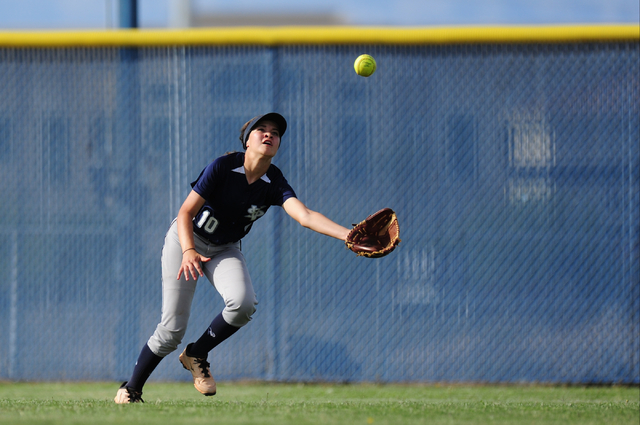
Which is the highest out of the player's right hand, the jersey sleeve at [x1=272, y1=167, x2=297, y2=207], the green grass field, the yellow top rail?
the yellow top rail

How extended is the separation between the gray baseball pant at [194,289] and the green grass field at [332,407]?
355 mm

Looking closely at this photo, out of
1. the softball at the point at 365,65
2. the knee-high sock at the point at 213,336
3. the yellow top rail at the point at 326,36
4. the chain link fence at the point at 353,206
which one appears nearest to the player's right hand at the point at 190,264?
the knee-high sock at the point at 213,336

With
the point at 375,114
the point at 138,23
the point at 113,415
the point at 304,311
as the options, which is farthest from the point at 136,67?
the point at 113,415

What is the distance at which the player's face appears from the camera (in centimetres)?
349

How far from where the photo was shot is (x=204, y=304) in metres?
5.20

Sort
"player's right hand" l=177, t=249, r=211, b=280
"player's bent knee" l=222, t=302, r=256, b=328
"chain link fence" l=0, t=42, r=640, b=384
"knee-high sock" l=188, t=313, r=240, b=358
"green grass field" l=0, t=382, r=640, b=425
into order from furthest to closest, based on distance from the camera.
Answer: "chain link fence" l=0, t=42, r=640, b=384 → "knee-high sock" l=188, t=313, r=240, b=358 → "player's bent knee" l=222, t=302, r=256, b=328 → "player's right hand" l=177, t=249, r=211, b=280 → "green grass field" l=0, t=382, r=640, b=425

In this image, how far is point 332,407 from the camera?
3484 millimetres

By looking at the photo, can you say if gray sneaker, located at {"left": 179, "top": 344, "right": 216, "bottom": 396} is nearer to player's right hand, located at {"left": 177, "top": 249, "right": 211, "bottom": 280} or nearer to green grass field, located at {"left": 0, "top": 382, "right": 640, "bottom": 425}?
green grass field, located at {"left": 0, "top": 382, "right": 640, "bottom": 425}

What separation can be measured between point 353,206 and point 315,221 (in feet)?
6.00

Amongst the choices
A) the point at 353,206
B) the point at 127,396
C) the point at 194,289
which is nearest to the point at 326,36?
the point at 353,206

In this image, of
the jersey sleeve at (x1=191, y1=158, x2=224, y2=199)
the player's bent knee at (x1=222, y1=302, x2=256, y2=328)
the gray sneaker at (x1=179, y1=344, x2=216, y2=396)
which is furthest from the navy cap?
the gray sneaker at (x1=179, y1=344, x2=216, y2=396)

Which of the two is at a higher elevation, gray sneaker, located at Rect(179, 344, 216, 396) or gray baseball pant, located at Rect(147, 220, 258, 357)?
gray baseball pant, located at Rect(147, 220, 258, 357)

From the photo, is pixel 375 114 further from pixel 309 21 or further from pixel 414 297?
pixel 309 21

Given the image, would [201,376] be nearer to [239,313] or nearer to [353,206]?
[239,313]
